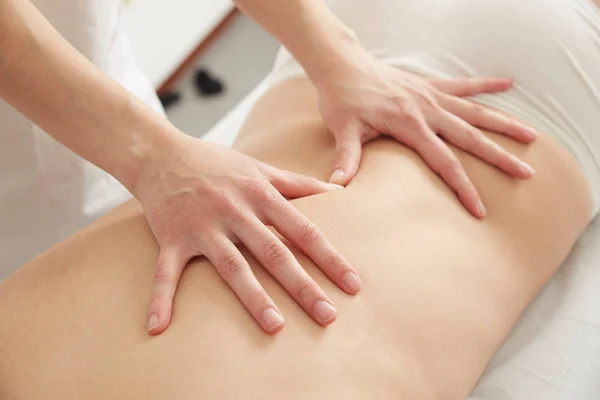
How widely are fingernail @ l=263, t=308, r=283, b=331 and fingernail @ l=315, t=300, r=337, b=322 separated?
1.7 inches

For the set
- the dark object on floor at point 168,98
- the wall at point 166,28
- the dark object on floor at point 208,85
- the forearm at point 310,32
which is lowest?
the dark object on floor at point 168,98

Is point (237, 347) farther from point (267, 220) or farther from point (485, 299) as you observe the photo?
point (485, 299)

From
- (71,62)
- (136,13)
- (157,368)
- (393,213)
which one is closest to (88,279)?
(157,368)

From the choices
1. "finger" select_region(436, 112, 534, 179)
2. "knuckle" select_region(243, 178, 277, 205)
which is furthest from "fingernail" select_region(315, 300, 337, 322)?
"finger" select_region(436, 112, 534, 179)

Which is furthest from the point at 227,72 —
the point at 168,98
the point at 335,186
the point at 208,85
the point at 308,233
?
the point at 308,233

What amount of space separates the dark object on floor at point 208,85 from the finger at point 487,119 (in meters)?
1.59

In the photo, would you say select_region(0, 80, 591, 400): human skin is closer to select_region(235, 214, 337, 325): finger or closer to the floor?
select_region(235, 214, 337, 325): finger

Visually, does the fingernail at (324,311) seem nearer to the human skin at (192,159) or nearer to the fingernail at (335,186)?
the human skin at (192,159)

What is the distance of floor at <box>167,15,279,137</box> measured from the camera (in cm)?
237

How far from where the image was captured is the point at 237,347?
2.21ft

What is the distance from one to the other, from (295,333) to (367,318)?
0.09m

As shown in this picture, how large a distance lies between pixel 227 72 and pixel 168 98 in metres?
0.27

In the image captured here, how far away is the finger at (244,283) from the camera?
692 millimetres

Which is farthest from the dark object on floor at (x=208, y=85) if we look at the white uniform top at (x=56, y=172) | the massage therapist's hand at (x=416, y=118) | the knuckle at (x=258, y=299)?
the knuckle at (x=258, y=299)
